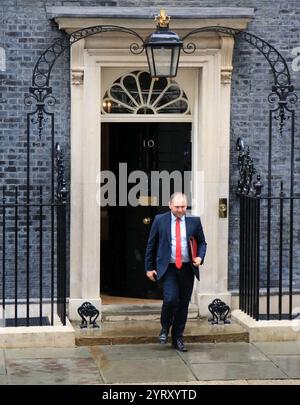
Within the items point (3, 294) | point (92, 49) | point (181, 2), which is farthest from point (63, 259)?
point (181, 2)

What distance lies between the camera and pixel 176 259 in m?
10.2

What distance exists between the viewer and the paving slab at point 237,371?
9.37 meters

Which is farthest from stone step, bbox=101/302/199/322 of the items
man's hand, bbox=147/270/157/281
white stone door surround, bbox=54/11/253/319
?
man's hand, bbox=147/270/157/281

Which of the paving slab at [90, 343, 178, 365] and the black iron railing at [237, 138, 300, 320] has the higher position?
the black iron railing at [237, 138, 300, 320]

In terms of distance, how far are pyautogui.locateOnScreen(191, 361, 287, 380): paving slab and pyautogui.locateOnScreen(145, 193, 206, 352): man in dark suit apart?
68 cm

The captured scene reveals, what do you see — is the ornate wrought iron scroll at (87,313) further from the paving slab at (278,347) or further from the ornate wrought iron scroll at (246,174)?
the ornate wrought iron scroll at (246,174)

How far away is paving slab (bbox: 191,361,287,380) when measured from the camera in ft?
30.7

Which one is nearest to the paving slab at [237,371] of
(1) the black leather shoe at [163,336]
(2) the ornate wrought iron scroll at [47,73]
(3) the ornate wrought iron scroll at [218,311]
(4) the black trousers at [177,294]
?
(4) the black trousers at [177,294]

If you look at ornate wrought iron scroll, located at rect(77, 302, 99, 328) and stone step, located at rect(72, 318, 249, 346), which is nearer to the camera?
stone step, located at rect(72, 318, 249, 346)

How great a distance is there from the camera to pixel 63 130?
11.5 meters

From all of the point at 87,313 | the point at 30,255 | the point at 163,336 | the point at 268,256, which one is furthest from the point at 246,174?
the point at 30,255

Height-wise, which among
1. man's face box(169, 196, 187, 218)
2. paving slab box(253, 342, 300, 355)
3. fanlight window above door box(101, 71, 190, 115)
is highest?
fanlight window above door box(101, 71, 190, 115)

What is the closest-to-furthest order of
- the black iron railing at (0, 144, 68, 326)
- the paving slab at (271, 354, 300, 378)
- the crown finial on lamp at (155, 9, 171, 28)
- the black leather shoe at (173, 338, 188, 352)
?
1. the paving slab at (271, 354, 300, 378)
2. the black leather shoe at (173, 338, 188, 352)
3. the crown finial on lamp at (155, 9, 171, 28)
4. the black iron railing at (0, 144, 68, 326)

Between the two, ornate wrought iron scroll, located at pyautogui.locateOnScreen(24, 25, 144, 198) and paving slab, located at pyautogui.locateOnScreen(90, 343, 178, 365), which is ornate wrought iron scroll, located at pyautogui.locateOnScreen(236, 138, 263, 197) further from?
paving slab, located at pyautogui.locateOnScreen(90, 343, 178, 365)
